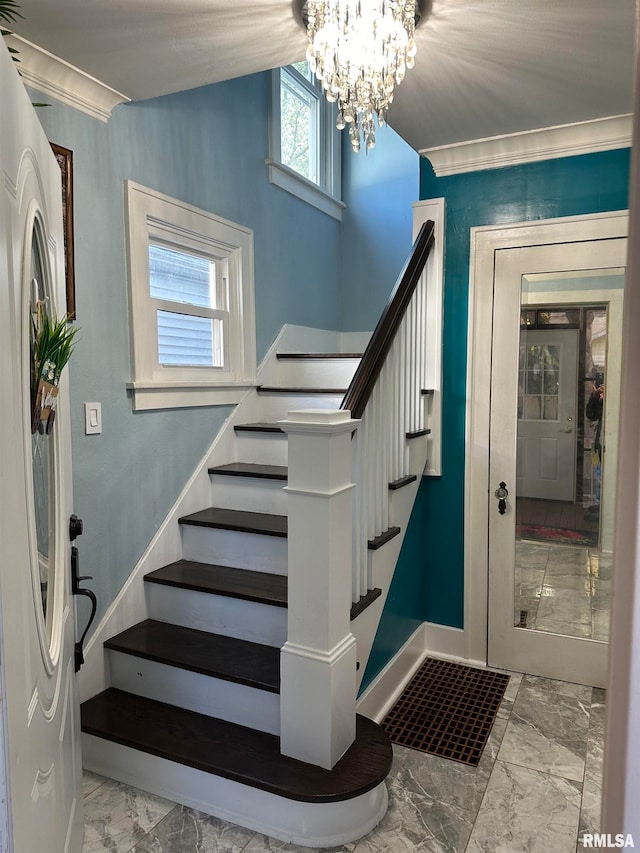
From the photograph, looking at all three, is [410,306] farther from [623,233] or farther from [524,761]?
[524,761]

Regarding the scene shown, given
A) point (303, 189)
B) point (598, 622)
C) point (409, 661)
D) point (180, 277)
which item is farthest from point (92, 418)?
point (598, 622)

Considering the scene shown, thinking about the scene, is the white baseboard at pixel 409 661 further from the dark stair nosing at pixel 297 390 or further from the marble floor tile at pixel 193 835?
the dark stair nosing at pixel 297 390

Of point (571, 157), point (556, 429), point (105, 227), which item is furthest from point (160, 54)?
point (556, 429)

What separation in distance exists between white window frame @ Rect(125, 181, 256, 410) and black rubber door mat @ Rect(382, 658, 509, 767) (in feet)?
5.46

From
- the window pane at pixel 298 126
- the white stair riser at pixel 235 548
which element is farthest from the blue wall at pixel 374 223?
the white stair riser at pixel 235 548

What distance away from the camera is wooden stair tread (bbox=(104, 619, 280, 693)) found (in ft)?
6.68

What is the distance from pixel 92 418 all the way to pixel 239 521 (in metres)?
0.79

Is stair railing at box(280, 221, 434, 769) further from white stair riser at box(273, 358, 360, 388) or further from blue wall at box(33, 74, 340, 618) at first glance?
white stair riser at box(273, 358, 360, 388)

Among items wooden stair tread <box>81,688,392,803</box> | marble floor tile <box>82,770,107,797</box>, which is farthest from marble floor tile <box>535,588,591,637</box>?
marble floor tile <box>82,770,107,797</box>

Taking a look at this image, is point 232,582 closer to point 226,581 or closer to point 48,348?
point 226,581

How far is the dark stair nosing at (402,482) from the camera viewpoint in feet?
8.19

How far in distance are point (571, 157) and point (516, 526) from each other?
5.64 feet

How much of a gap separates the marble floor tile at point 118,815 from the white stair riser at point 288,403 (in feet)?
5.94

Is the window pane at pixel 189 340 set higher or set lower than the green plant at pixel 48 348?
higher
